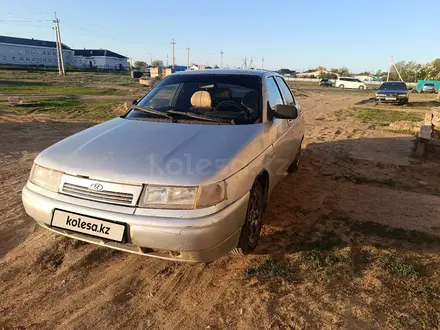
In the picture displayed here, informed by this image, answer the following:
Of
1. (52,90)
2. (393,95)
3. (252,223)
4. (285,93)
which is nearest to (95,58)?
(52,90)

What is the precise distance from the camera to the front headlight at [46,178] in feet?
8.11

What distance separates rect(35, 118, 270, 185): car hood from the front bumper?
234mm

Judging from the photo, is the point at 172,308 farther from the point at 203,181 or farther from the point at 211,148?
the point at 211,148

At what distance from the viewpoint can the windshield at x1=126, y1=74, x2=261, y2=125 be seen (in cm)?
328

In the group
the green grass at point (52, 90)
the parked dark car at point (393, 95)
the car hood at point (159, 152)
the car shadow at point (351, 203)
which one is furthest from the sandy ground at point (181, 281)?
the green grass at point (52, 90)

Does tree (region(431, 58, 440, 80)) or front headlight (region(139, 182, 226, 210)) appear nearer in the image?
front headlight (region(139, 182, 226, 210))

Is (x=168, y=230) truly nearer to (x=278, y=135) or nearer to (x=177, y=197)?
(x=177, y=197)

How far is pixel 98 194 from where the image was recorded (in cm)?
229

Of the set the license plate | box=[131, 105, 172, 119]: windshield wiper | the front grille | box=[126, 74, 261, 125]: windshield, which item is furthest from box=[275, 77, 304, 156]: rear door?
the license plate

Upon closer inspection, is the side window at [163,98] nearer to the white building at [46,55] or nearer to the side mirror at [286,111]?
the side mirror at [286,111]

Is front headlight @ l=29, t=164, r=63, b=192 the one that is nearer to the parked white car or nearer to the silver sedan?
the silver sedan

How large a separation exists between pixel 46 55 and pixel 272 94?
11102cm

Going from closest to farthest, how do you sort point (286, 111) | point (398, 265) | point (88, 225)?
point (88, 225), point (398, 265), point (286, 111)

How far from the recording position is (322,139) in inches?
330
